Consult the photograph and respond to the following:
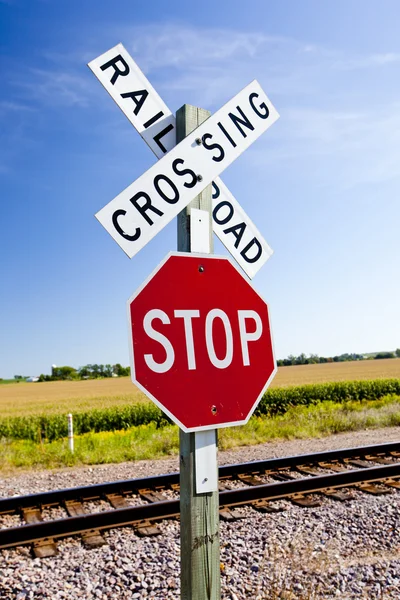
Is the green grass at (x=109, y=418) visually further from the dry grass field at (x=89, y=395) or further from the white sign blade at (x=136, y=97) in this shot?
the white sign blade at (x=136, y=97)

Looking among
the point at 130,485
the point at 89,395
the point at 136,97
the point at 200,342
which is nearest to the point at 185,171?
the point at 136,97

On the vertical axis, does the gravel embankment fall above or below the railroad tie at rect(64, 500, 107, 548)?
below

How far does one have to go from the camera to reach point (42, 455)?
1010cm

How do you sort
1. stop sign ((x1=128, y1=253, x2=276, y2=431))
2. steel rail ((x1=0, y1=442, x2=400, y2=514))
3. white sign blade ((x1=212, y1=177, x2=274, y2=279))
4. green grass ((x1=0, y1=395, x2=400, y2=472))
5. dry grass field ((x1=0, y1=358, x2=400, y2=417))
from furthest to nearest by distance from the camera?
dry grass field ((x1=0, y1=358, x2=400, y2=417)), green grass ((x1=0, y1=395, x2=400, y2=472)), steel rail ((x1=0, y1=442, x2=400, y2=514)), white sign blade ((x1=212, y1=177, x2=274, y2=279)), stop sign ((x1=128, y1=253, x2=276, y2=431))

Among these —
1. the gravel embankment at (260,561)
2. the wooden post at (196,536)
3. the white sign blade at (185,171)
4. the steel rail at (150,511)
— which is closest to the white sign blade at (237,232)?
the white sign blade at (185,171)

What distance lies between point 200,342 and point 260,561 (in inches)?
126

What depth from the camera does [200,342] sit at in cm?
225

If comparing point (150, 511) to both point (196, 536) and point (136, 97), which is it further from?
point (136, 97)

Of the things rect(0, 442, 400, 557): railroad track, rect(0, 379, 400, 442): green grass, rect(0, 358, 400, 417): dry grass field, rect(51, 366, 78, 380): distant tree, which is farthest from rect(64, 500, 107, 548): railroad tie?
rect(51, 366, 78, 380): distant tree

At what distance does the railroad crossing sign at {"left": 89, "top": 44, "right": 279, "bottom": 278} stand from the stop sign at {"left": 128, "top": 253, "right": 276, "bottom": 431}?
24 centimetres

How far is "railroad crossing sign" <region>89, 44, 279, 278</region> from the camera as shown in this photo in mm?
2213

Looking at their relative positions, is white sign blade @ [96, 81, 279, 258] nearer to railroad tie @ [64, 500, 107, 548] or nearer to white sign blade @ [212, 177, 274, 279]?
white sign blade @ [212, 177, 274, 279]

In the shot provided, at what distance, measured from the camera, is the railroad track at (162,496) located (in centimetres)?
516

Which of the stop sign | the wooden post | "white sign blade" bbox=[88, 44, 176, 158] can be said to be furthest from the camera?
"white sign blade" bbox=[88, 44, 176, 158]
